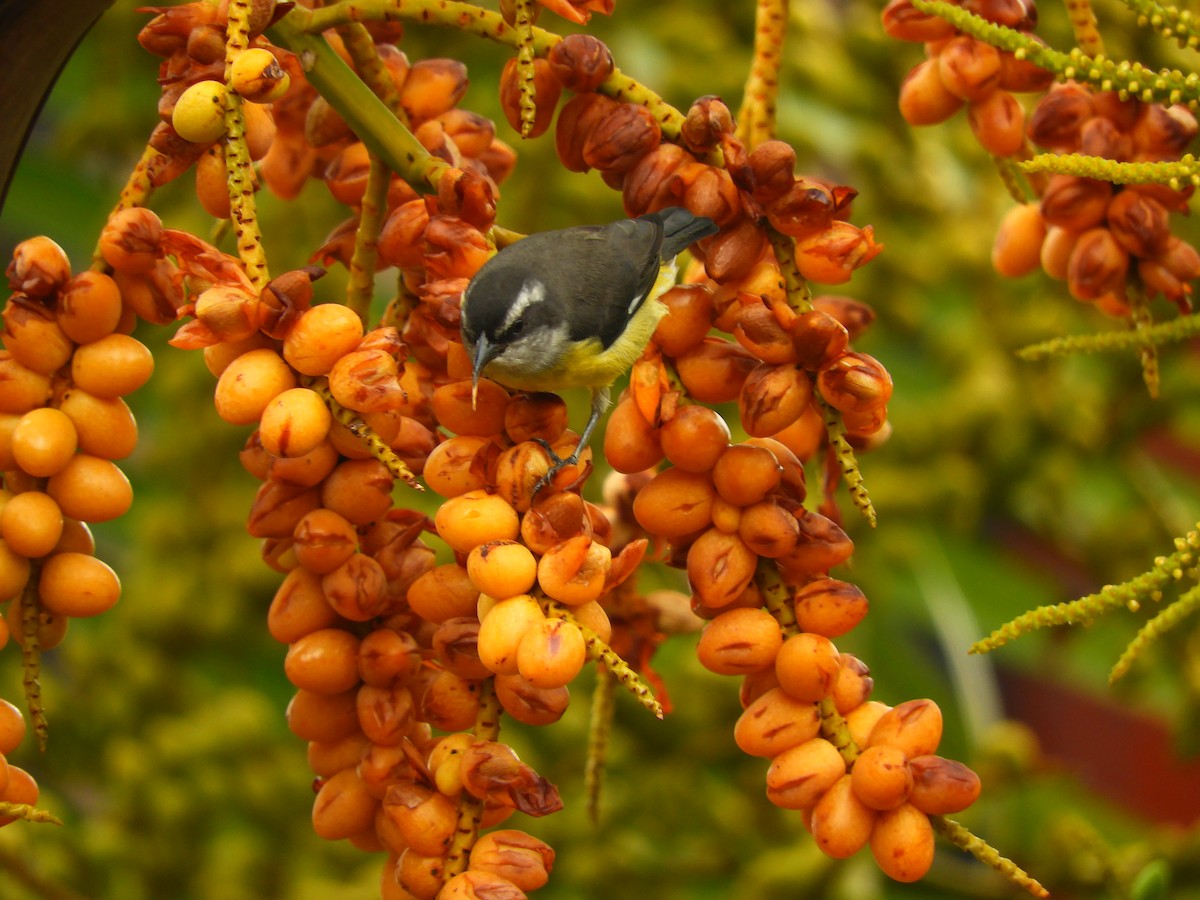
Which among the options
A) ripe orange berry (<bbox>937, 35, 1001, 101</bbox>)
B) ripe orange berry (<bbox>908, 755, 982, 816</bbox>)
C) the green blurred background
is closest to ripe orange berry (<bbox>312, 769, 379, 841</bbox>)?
ripe orange berry (<bbox>908, 755, 982, 816</bbox>)

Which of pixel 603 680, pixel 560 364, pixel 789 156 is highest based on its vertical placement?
pixel 789 156

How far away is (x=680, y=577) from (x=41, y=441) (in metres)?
0.90

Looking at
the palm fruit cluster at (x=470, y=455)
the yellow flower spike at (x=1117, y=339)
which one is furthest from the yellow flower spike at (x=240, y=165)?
the yellow flower spike at (x=1117, y=339)

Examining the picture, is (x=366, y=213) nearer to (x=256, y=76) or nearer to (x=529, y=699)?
(x=256, y=76)

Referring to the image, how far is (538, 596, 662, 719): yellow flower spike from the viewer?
0.43 metres

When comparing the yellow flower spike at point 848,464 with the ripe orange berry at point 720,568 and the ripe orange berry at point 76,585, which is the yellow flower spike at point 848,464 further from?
the ripe orange berry at point 76,585

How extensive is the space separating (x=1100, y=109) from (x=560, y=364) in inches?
11.5

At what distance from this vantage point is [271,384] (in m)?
0.48

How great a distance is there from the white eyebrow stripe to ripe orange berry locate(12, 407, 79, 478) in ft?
0.61

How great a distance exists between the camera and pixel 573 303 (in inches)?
27.1

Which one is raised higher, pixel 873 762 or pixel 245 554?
pixel 873 762

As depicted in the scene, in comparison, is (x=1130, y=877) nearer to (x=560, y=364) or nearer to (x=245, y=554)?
(x=560, y=364)

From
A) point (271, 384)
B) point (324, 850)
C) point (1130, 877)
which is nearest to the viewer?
point (271, 384)

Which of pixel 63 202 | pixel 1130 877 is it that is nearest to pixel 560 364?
pixel 1130 877
